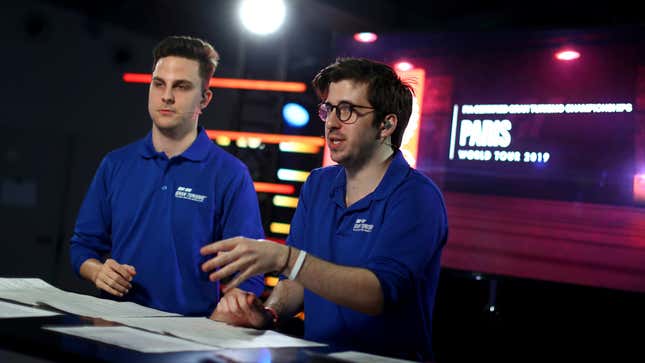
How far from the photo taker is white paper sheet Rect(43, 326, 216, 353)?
1.31 m

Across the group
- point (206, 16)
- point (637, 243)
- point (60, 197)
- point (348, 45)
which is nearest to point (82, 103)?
point (60, 197)

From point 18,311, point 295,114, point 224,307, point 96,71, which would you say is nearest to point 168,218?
point 224,307

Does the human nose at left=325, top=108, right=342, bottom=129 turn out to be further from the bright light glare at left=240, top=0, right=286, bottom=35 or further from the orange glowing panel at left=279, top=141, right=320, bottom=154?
the bright light glare at left=240, top=0, right=286, bottom=35

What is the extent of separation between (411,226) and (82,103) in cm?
702

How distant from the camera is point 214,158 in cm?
265

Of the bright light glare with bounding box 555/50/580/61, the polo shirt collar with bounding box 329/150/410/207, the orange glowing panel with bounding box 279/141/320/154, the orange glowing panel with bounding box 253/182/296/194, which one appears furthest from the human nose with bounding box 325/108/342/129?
the orange glowing panel with bounding box 253/182/296/194

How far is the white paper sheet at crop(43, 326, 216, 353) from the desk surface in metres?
0.03

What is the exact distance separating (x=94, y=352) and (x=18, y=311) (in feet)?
1.66

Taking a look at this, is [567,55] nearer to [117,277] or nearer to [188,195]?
[188,195]

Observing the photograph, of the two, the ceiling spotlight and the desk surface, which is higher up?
the ceiling spotlight

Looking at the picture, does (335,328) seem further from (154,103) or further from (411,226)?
(154,103)

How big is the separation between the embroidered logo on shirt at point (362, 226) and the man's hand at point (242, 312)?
37cm

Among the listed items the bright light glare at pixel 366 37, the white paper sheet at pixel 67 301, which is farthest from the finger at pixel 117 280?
the bright light glare at pixel 366 37

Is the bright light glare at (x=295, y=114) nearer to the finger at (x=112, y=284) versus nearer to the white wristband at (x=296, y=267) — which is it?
the finger at (x=112, y=284)
